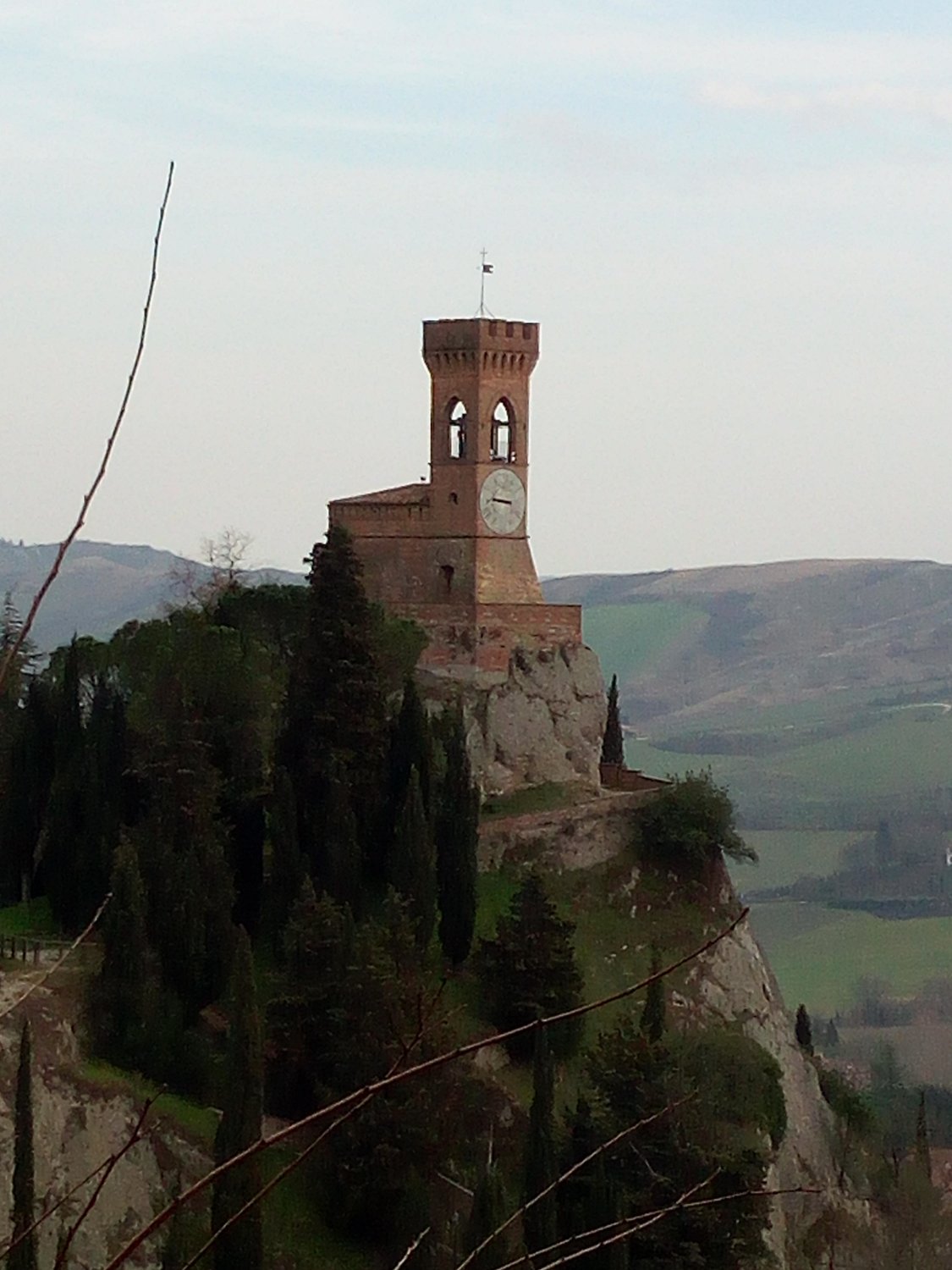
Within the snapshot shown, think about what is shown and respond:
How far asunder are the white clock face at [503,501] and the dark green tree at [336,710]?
662cm

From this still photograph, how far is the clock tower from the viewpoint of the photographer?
39281 millimetres

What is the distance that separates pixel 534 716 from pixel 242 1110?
14.7m

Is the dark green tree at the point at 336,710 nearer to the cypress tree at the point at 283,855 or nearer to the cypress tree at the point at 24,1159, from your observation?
the cypress tree at the point at 283,855

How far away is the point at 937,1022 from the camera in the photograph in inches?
3260

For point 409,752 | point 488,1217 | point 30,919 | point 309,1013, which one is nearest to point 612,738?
point 409,752

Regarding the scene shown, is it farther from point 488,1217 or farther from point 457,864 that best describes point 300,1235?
point 457,864

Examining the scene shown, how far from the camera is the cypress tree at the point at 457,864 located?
3284 cm

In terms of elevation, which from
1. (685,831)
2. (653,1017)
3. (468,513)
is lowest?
(653,1017)

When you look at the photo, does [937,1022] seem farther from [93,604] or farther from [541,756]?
[93,604]

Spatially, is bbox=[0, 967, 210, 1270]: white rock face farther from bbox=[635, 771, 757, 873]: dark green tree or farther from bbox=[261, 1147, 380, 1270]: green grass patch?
bbox=[635, 771, 757, 873]: dark green tree

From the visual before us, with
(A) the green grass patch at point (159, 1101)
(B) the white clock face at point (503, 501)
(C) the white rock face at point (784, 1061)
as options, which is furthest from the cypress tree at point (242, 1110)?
(B) the white clock face at point (503, 501)

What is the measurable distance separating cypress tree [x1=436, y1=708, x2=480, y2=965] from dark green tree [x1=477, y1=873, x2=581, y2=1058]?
599mm

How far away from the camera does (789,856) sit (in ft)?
397

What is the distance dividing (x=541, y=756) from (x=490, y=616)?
261 cm
